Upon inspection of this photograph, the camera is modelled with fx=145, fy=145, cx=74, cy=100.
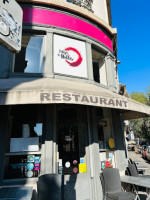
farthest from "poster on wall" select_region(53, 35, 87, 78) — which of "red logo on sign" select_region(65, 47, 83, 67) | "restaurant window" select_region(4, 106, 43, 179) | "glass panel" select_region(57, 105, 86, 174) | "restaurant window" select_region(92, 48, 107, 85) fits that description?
"restaurant window" select_region(4, 106, 43, 179)

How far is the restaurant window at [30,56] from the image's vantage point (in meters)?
5.57

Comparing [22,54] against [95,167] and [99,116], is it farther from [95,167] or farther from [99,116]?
[95,167]

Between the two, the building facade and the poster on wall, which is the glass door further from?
the poster on wall

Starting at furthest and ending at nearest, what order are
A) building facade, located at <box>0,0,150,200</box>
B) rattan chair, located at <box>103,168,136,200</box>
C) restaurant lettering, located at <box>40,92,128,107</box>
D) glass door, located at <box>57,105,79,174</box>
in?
glass door, located at <box>57,105,79,174</box>
building facade, located at <box>0,0,150,200</box>
rattan chair, located at <box>103,168,136,200</box>
restaurant lettering, located at <box>40,92,128,107</box>

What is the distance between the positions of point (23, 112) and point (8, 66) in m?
1.77

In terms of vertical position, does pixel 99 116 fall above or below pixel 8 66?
below

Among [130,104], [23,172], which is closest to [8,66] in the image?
[23,172]

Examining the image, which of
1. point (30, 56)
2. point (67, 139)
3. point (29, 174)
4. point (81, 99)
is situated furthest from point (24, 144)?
point (30, 56)

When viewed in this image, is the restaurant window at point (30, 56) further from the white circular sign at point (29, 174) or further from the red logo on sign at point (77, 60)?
the white circular sign at point (29, 174)

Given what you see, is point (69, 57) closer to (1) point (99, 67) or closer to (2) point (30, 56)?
(2) point (30, 56)

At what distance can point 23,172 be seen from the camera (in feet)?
14.6

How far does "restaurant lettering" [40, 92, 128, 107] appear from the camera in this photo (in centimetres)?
345

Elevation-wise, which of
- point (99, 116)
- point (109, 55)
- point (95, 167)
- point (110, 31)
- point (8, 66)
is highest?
point (110, 31)

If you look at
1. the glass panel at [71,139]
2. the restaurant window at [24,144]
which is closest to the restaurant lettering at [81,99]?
the glass panel at [71,139]
